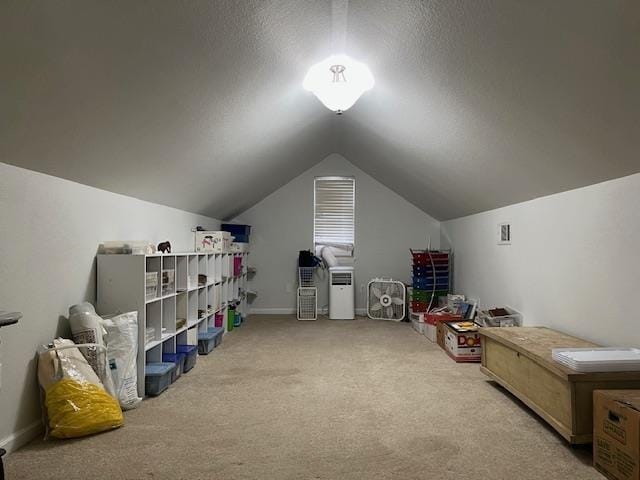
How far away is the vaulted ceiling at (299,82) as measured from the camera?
180 centimetres

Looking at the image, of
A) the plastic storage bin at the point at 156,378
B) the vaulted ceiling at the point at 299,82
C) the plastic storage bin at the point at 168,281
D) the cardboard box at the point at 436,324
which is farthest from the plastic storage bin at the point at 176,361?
the cardboard box at the point at 436,324

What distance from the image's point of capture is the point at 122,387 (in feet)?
9.37

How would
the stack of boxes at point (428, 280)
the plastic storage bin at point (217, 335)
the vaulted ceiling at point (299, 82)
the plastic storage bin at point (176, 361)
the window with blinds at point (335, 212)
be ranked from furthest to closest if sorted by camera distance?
the window with blinds at point (335, 212) → the stack of boxes at point (428, 280) → the plastic storage bin at point (217, 335) → the plastic storage bin at point (176, 361) → the vaulted ceiling at point (299, 82)

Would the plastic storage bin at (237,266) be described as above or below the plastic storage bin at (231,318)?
above

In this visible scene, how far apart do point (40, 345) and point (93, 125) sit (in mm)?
1364

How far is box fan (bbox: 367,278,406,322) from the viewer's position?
660 centimetres

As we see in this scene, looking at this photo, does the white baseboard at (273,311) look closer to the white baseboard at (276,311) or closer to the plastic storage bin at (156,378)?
the white baseboard at (276,311)

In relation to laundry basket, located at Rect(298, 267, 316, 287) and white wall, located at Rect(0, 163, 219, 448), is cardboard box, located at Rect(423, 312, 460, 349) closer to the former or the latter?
laundry basket, located at Rect(298, 267, 316, 287)

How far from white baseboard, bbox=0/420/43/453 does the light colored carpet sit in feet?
0.19

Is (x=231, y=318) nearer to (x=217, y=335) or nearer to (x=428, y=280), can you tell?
(x=217, y=335)

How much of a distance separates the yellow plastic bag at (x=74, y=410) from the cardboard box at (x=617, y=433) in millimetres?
2669

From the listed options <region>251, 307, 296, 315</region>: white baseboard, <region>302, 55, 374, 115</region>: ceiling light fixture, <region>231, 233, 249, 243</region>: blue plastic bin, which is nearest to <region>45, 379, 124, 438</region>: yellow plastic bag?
<region>302, 55, 374, 115</region>: ceiling light fixture

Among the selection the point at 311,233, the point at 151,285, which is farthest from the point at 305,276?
the point at 151,285

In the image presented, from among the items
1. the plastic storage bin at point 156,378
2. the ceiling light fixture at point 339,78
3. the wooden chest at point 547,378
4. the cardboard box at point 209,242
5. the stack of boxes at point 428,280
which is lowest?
the plastic storage bin at point 156,378
